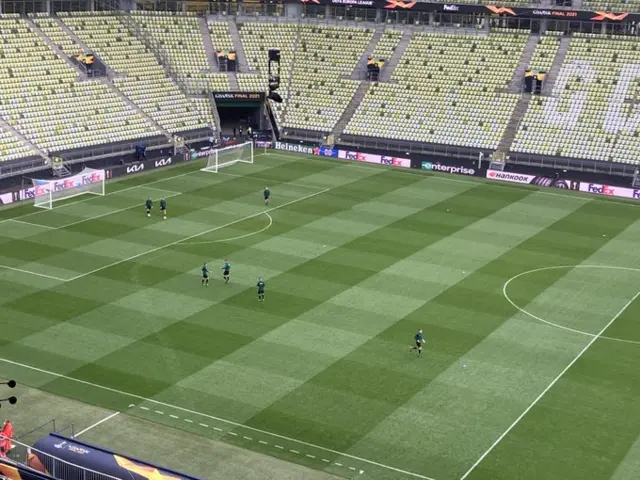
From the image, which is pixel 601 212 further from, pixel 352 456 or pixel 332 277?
pixel 352 456

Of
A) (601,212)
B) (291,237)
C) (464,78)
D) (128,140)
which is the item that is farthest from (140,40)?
(601,212)

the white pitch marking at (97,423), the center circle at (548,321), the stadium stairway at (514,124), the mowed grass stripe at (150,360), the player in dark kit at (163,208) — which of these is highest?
the stadium stairway at (514,124)

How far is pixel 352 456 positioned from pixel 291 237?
2713cm

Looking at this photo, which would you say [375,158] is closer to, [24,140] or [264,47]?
[264,47]

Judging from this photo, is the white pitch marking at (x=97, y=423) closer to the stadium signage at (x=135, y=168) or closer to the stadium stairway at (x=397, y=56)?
the stadium signage at (x=135, y=168)

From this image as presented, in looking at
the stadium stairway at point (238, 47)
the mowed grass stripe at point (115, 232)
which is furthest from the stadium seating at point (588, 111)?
the stadium stairway at point (238, 47)

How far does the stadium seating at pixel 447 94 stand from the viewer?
86.8 metres

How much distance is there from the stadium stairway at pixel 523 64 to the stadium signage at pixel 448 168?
38.1 feet

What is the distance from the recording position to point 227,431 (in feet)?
123

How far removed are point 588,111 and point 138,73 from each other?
A: 38.1 m

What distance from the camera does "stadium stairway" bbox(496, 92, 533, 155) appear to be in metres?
84.0

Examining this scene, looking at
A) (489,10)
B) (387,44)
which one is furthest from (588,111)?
(387,44)

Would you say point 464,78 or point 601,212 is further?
point 464,78

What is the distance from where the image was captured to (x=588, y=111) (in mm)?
85312
